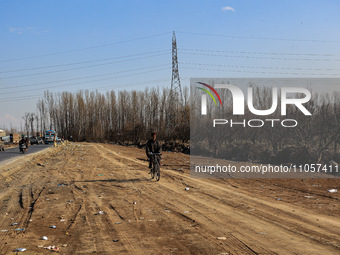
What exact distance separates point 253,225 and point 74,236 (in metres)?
3.88

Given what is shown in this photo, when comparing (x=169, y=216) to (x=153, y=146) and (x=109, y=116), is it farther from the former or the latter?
(x=109, y=116)

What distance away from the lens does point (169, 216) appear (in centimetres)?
877

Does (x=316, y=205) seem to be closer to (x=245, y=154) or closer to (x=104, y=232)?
(x=104, y=232)

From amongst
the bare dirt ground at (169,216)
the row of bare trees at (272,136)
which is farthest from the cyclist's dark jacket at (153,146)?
the row of bare trees at (272,136)

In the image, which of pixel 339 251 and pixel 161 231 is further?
pixel 161 231

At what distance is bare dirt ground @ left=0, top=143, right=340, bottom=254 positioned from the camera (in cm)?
644

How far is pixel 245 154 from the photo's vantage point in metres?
29.8

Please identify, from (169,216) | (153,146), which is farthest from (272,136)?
(169,216)

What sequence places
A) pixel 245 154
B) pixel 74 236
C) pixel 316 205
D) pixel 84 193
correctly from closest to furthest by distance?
pixel 74 236 < pixel 316 205 < pixel 84 193 < pixel 245 154

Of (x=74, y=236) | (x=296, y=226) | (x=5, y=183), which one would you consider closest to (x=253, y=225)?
(x=296, y=226)

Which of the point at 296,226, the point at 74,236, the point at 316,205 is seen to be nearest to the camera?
the point at 74,236

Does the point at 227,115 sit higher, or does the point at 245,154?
the point at 227,115

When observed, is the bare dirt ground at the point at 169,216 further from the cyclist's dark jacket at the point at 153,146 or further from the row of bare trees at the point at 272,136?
the row of bare trees at the point at 272,136

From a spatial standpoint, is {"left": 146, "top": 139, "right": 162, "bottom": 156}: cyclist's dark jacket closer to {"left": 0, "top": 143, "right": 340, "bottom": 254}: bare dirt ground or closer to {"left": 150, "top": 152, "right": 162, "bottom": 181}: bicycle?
{"left": 150, "top": 152, "right": 162, "bottom": 181}: bicycle
